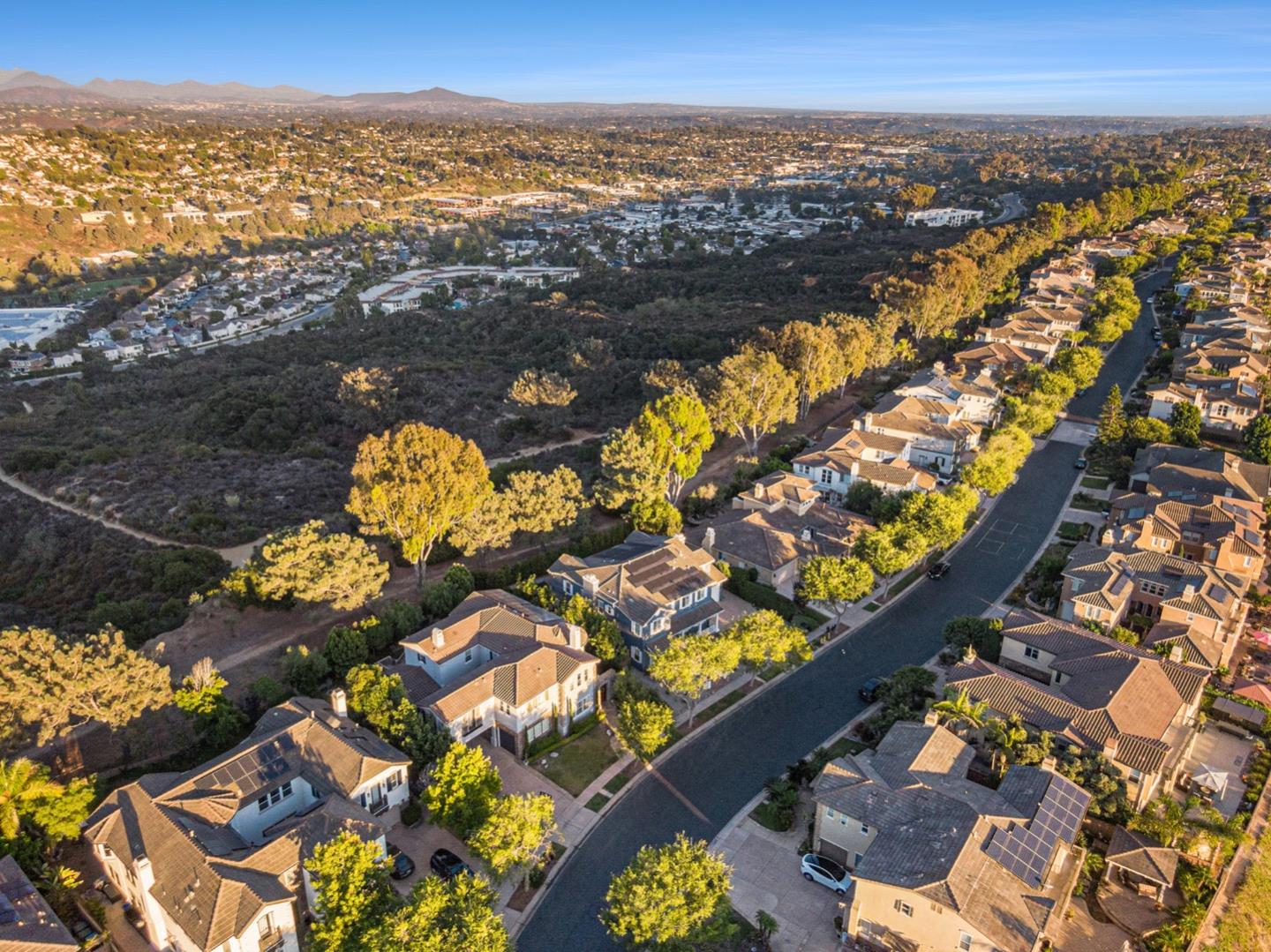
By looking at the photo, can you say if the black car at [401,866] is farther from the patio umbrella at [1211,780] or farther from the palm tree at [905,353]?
the palm tree at [905,353]

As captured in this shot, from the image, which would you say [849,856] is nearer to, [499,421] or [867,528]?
[867,528]

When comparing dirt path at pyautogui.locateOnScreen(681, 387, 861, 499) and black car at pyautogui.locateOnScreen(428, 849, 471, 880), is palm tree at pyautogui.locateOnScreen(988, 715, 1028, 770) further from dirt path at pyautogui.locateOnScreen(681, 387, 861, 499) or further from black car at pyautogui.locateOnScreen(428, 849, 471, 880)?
dirt path at pyautogui.locateOnScreen(681, 387, 861, 499)

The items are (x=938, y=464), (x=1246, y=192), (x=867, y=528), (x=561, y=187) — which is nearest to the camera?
(x=867, y=528)

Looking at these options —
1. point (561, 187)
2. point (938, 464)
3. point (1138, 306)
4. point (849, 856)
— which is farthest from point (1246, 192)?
point (849, 856)

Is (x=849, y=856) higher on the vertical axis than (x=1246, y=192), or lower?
lower

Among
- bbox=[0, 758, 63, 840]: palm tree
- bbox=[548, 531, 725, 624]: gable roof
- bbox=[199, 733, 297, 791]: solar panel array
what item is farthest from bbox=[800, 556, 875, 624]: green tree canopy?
bbox=[0, 758, 63, 840]: palm tree

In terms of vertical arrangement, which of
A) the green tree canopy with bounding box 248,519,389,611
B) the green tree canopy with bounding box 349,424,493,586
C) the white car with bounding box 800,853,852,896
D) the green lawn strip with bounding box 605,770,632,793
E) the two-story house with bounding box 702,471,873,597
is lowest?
the green lawn strip with bounding box 605,770,632,793
